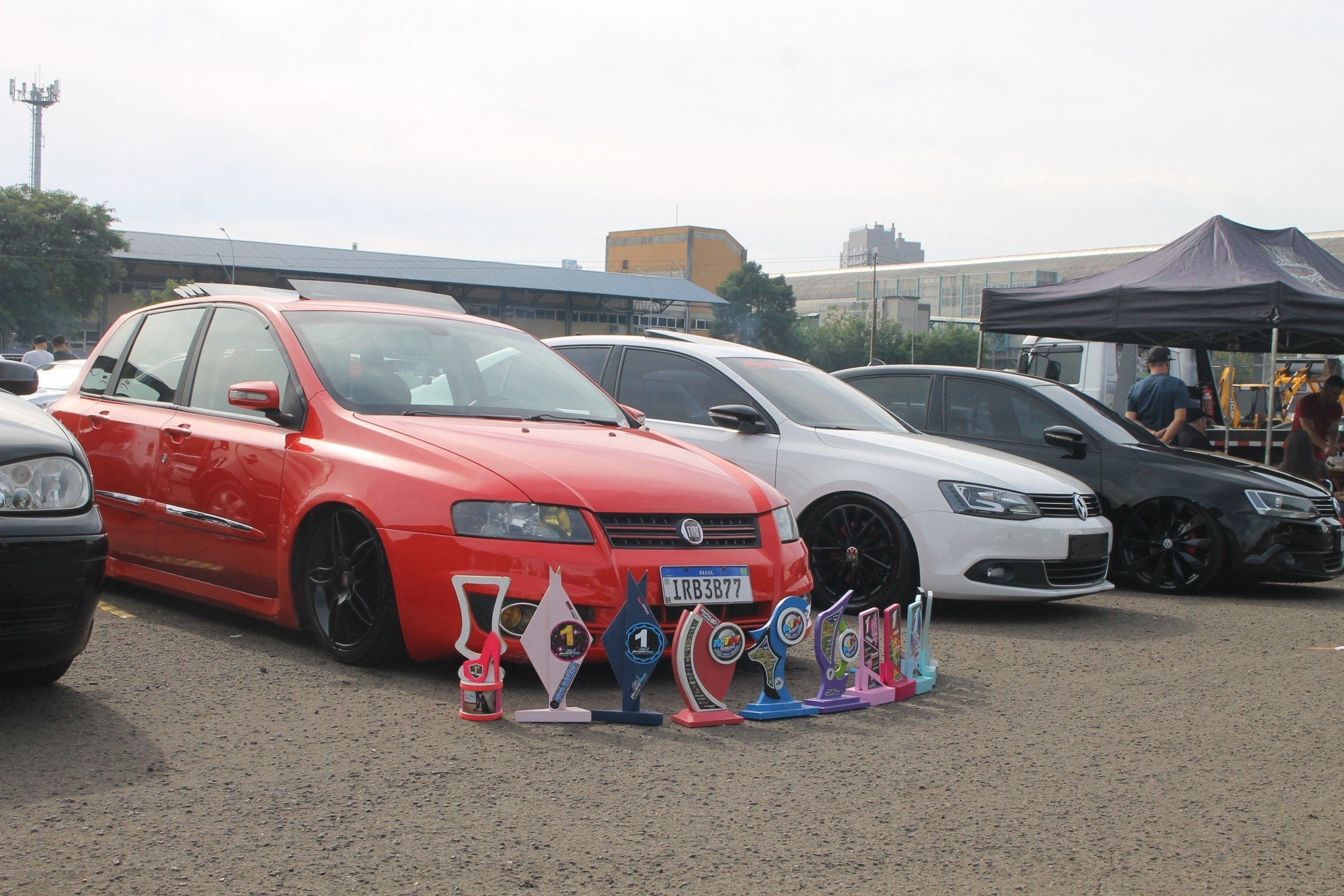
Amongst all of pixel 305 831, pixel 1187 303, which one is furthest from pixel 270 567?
pixel 1187 303

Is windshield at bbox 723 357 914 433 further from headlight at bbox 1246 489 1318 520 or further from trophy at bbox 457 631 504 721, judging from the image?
trophy at bbox 457 631 504 721

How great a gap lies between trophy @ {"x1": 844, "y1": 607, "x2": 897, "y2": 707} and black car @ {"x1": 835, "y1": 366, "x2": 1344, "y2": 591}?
409 centimetres

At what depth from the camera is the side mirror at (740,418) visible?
6.98 metres

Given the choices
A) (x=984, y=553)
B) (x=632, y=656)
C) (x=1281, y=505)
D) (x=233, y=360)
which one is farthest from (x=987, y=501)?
(x=233, y=360)

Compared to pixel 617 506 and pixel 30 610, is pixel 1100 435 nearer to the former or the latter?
pixel 617 506

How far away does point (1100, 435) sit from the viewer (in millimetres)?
8766

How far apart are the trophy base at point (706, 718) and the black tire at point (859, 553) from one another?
2.47 metres

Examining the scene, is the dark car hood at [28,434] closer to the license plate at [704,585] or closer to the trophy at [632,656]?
the trophy at [632,656]

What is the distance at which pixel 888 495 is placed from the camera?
272 inches

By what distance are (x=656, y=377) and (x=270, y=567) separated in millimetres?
3239

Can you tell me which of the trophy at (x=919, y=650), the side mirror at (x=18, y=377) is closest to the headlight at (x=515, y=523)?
the trophy at (x=919, y=650)

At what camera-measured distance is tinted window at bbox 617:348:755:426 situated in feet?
25.1

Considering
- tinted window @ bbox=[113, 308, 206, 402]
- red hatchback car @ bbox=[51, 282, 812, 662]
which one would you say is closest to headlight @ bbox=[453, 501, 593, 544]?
red hatchback car @ bbox=[51, 282, 812, 662]

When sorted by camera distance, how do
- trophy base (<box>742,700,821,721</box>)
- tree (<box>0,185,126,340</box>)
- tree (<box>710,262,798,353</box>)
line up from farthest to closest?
1. tree (<box>710,262,798,353</box>)
2. tree (<box>0,185,126,340</box>)
3. trophy base (<box>742,700,821,721</box>)
